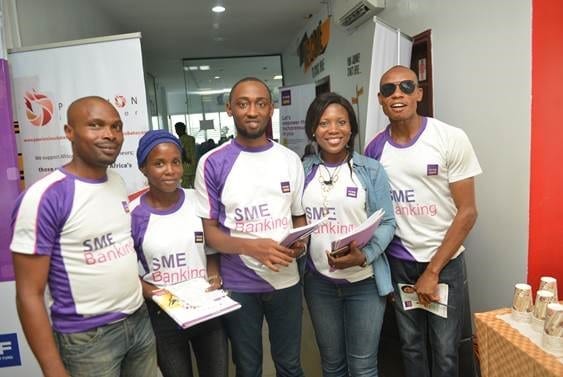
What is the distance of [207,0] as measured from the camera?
198 inches

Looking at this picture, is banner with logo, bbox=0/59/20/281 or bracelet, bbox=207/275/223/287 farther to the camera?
banner with logo, bbox=0/59/20/281

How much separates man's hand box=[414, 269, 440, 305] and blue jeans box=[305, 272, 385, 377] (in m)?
0.17

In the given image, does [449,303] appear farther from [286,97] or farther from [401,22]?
[286,97]

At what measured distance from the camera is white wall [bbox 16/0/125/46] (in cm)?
310

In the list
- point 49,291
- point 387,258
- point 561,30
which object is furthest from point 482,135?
point 49,291

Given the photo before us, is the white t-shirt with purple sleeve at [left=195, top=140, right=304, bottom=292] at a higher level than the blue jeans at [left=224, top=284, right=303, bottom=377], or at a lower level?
higher

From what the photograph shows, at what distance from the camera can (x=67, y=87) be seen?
2.66m

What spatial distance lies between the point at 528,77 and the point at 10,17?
10.7ft

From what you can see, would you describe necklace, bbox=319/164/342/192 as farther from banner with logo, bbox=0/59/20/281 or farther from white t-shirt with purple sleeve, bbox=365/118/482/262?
banner with logo, bbox=0/59/20/281

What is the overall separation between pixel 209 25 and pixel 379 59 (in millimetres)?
4408

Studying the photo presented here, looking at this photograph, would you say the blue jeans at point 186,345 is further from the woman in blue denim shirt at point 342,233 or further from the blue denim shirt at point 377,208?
the blue denim shirt at point 377,208

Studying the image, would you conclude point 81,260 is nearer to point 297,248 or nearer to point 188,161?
point 297,248

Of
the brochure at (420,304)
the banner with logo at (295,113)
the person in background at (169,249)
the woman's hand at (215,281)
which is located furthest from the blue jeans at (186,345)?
the banner with logo at (295,113)

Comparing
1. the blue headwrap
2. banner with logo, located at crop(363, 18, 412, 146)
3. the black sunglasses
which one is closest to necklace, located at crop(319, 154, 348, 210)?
the black sunglasses
